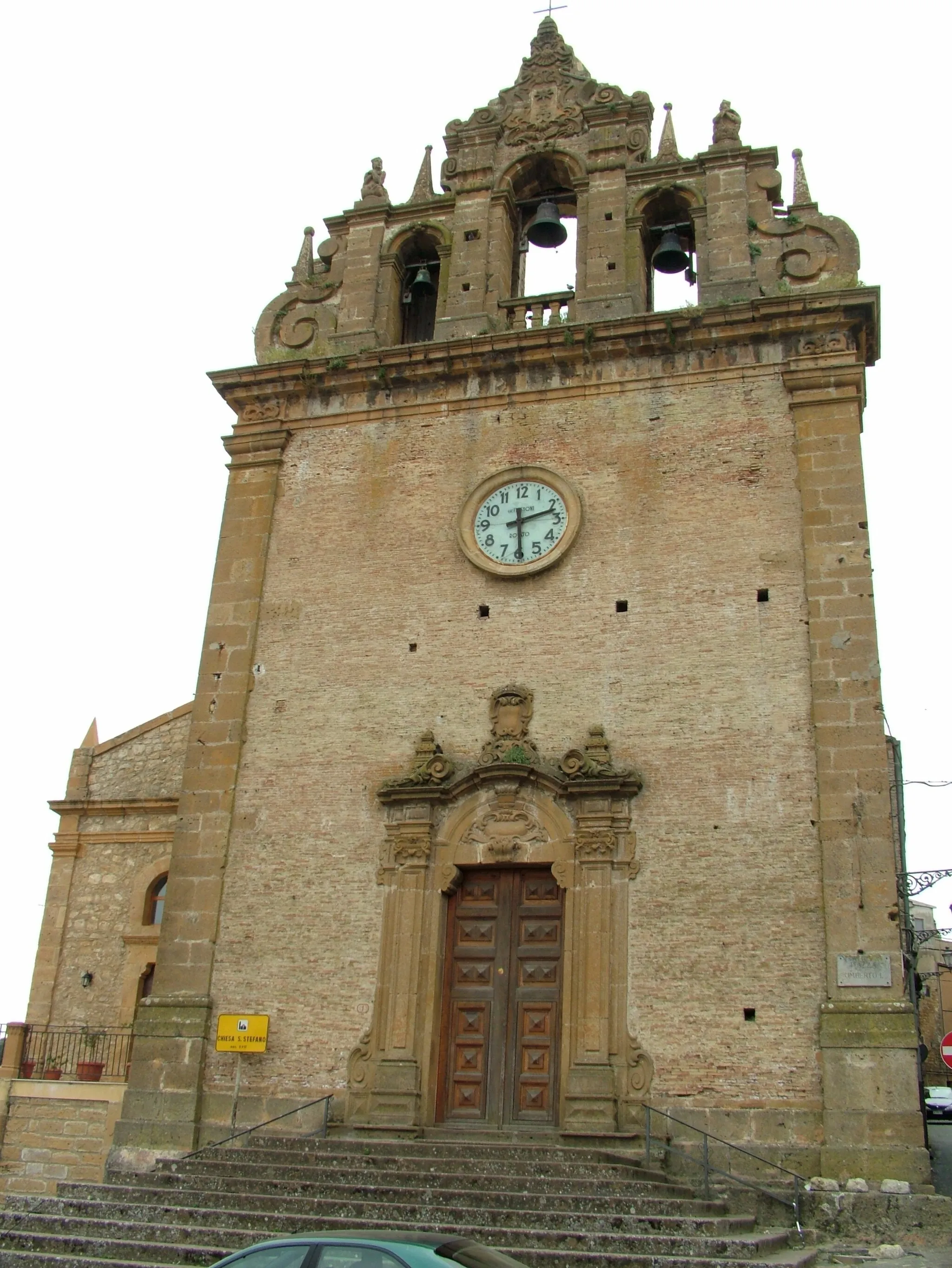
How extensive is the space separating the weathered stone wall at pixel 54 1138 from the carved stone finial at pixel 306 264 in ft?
37.6

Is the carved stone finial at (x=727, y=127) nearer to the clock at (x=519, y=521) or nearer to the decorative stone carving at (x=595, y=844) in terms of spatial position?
the clock at (x=519, y=521)

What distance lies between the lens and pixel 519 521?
15.7 m

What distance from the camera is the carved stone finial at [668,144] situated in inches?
702

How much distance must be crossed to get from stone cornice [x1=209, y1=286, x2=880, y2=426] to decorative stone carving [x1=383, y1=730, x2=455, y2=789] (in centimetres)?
485

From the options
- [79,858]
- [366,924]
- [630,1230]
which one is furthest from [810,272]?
[79,858]

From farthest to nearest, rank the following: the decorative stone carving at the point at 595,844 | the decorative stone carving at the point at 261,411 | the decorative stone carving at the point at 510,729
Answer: the decorative stone carving at the point at 261,411, the decorative stone carving at the point at 510,729, the decorative stone carving at the point at 595,844

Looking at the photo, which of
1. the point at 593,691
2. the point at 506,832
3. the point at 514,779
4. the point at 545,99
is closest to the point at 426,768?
the point at 514,779

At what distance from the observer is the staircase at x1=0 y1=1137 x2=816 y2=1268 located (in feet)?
32.7

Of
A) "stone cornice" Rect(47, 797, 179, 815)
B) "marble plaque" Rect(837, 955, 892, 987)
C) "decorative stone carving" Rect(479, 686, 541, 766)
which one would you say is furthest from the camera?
"stone cornice" Rect(47, 797, 179, 815)

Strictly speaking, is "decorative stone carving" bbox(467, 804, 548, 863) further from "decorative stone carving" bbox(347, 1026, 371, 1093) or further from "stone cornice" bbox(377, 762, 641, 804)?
"decorative stone carving" bbox(347, 1026, 371, 1093)

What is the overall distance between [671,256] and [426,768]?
8.07 m

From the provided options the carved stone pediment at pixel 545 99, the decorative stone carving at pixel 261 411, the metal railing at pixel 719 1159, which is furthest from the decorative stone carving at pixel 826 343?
the metal railing at pixel 719 1159

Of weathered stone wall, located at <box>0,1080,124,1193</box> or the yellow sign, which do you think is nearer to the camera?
the yellow sign

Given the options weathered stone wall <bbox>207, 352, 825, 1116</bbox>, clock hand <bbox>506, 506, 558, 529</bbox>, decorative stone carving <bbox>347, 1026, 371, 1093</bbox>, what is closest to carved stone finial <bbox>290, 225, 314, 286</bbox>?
weathered stone wall <bbox>207, 352, 825, 1116</bbox>
